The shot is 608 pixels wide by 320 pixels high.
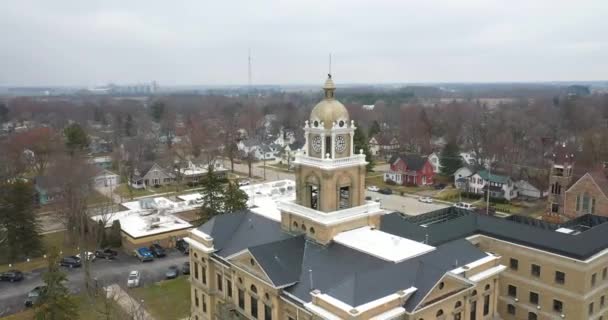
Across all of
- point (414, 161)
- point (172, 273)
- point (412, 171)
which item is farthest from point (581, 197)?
point (172, 273)

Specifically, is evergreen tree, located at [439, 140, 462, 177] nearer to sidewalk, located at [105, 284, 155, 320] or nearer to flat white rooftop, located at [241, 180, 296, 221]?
flat white rooftop, located at [241, 180, 296, 221]

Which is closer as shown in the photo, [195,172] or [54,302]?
[54,302]

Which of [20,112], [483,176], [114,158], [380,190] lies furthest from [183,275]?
[20,112]

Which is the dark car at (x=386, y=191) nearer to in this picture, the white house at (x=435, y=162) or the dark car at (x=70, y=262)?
the white house at (x=435, y=162)

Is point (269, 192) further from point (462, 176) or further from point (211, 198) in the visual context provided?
point (462, 176)

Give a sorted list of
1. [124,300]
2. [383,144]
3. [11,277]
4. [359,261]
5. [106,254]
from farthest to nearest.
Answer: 1. [383,144]
2. [106,254]
3. [11,277]
4. [124,300]
5. [359,261]

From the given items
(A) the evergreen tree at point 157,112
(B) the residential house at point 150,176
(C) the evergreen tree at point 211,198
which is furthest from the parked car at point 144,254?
(A) the evergreen tree at point 157,112

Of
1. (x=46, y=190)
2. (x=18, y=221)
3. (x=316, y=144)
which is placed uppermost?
(x=316, y=144)
